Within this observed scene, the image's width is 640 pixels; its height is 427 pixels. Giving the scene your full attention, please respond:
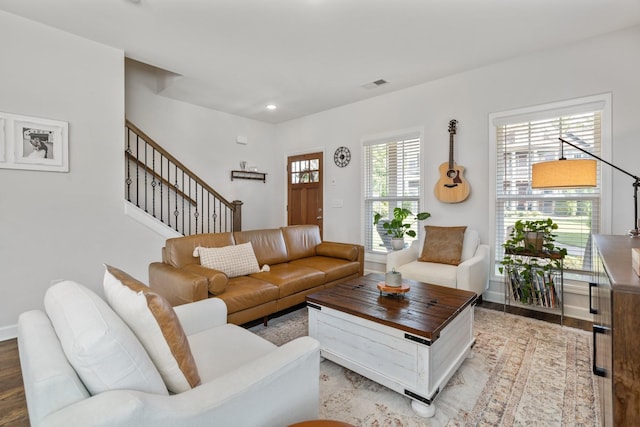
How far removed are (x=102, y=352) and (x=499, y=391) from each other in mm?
2108

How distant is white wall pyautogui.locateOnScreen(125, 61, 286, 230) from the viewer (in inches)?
173

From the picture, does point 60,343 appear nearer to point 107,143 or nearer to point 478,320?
point 107,143

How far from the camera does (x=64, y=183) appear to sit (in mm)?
2920

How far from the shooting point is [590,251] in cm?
299

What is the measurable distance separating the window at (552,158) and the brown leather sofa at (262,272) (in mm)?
1881

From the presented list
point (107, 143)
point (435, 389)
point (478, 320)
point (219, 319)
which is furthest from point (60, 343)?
point (478, 320)

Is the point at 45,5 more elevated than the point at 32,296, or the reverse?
A: the point at 45,5

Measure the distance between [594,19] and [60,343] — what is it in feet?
13.8

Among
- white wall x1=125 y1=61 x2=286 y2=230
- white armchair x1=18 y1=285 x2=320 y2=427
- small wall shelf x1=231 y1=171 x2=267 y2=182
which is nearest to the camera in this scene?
white armchair x1=18 y1=285 x2=320 y2=427

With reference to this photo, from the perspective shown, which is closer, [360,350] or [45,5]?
[360,350]

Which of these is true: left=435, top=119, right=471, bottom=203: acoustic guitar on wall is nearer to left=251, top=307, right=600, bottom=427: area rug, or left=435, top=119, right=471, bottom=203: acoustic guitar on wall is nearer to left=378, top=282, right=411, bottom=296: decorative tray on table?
left=251, top=307, right=600, bottom=427: area rug

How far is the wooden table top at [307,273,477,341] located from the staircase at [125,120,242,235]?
288 cm

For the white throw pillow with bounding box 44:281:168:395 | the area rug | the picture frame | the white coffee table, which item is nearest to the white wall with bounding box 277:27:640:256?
the area rug

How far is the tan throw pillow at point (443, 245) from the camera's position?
345 cm
